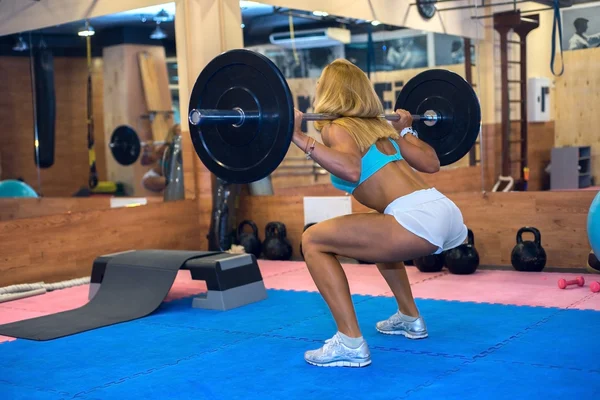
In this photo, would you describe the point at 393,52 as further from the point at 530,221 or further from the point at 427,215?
the point at 427,215

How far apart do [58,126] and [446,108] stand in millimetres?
3488

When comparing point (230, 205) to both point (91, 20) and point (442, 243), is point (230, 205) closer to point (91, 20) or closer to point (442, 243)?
point (91, 20)

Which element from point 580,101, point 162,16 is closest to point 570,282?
point 580,101

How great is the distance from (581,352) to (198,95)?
6.36 ft

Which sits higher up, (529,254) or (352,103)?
(352,103)

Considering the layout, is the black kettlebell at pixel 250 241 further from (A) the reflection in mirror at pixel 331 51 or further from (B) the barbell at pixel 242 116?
(B) the barbell at pixel 242 116

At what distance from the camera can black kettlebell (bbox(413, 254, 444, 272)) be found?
504 centimetres

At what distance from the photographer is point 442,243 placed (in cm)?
284

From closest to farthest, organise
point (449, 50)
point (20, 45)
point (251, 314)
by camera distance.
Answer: point (251, 314)
point (20, 45)
point (449, 50)

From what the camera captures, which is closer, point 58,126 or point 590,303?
point 590,303

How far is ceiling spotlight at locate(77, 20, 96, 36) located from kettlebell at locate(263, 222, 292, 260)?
226 cm

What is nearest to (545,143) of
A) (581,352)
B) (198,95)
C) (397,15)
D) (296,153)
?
(397,15)

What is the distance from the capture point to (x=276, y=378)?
2797 mm

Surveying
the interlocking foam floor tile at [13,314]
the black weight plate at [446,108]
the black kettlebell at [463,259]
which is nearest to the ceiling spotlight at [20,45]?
the interlocking foam floor tile at [13,314]
